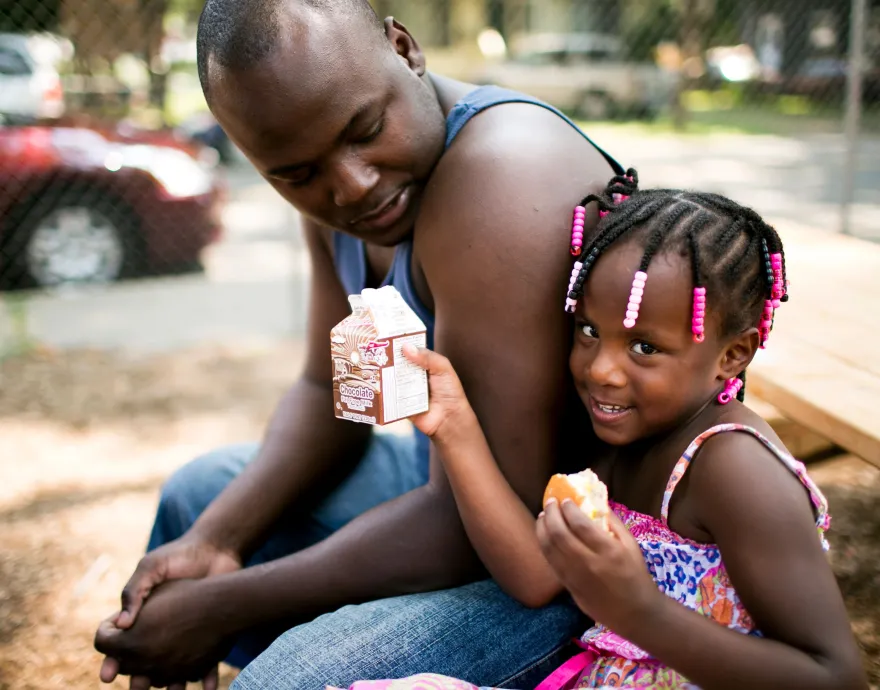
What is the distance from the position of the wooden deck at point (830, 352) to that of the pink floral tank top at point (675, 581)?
573 mm

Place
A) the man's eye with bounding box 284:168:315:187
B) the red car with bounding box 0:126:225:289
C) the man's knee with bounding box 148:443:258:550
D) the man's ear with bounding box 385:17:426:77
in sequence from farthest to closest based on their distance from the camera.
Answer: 1. the red car with bounding box 0:126:225:289
2. the man's knee with bounding box 148:443:258:550
3. the man's ear with bounding box 385:17:426:77
4. the man's eye with bounding box 284:168:315:187

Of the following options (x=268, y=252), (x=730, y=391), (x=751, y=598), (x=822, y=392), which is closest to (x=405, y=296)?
(x=730, y=391)

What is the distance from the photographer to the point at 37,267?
6930 mm

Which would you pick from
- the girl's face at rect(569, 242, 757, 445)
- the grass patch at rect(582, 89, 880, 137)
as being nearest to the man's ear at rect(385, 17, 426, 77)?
the girl's face at rect(569, 242, 757, 445)

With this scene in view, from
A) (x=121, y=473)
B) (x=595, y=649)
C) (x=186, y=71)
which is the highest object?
(x=186, y=71)

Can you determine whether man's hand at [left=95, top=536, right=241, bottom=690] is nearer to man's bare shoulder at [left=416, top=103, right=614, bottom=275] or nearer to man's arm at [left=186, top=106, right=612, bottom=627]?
man's arm at [left=186, top=106, right=612, bottom=627]

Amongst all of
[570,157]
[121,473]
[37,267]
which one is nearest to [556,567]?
[570,157]

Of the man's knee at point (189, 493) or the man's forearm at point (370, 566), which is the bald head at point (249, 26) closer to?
the man's forearm at point (370, 566)

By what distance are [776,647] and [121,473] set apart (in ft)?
11.3

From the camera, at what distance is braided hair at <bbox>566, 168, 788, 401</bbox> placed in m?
1.53

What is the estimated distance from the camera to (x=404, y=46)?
188 cm

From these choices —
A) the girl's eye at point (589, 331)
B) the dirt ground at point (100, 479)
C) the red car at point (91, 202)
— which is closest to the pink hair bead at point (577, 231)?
the girl's eye at point (589, 331)

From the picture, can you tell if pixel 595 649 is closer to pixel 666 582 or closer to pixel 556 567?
pixel 666 582

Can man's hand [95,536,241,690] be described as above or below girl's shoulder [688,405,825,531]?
below
